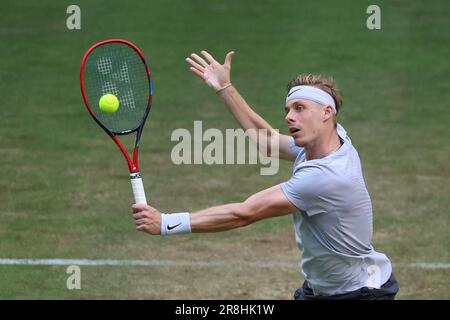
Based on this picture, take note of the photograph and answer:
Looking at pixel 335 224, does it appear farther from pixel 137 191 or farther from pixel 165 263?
pixel 165 263

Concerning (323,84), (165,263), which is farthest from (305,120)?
(165,263)

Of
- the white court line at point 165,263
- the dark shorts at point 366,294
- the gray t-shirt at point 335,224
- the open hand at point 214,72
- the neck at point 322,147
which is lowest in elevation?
the white court line at point 165,263

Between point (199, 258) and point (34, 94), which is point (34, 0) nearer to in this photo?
point (34, 94)

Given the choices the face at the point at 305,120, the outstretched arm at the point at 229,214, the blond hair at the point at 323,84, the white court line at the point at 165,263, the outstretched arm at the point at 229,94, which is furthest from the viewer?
the white court line at the point at 165,263

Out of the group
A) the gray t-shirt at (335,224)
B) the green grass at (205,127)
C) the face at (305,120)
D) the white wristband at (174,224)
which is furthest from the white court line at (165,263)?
the white wristband at (174,224)

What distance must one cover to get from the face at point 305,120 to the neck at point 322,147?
34 mm

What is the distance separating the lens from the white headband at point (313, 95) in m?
7.86

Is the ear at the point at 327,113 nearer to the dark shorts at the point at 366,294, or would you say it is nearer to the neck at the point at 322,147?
the neck at the point at 322,147

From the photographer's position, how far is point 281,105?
52.9ft

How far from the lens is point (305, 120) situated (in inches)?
306

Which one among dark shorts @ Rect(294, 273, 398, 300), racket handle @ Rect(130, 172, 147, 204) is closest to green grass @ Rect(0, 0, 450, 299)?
dark shorts @ Rect(294, 273, 398, 300)

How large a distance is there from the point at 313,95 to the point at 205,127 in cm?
752

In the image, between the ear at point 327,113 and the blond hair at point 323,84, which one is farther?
the blond hair at point 323,84

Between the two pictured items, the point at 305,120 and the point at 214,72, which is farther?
the point at 214,72
